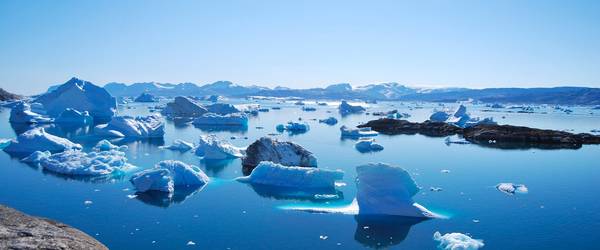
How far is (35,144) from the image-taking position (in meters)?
13.9

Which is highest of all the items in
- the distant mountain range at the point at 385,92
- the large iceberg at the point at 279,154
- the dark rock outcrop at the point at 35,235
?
the dark rock outcrop at the point at 35,235

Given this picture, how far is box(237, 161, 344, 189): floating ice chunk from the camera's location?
9.61 m

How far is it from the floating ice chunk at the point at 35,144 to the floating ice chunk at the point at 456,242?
1148cm

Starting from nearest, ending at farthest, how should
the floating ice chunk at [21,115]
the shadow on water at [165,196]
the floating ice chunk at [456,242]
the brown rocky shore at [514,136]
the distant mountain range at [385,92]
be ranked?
the floating ice chunk at [456,242] < the shadow on water at [165,196] < the brown rocky shore at [514,136] < the floating ice chunk at [21,115] < the distant mountain range at [385,92]

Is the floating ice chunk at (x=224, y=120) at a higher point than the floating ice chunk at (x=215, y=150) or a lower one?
lower

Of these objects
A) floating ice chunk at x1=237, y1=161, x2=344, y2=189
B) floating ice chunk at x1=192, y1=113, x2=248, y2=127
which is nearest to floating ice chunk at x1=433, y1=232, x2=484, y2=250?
floating ice chunk at x1=237, y1=161, x2=344, y2=189

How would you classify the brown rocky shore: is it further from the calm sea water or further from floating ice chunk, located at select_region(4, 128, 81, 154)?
floating ice chunk, located at select_region(4, 128, 81, 154)

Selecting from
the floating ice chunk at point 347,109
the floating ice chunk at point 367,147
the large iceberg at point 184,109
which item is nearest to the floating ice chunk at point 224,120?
the large iceberg at point 184,109

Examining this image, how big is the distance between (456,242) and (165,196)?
500 centimetres

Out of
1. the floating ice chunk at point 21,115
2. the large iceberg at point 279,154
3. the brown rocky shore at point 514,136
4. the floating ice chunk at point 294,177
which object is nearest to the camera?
the floating ice chunk at point 294,177

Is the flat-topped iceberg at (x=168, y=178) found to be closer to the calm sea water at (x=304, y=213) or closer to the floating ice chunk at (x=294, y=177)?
the calm sea water at (x=304, y=213)

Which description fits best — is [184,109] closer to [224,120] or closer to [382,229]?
[224,120]

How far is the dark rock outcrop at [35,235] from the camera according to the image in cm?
420

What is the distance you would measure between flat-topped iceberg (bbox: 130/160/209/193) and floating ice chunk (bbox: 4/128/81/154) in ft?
19.3
